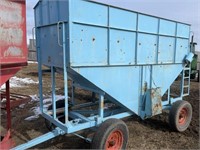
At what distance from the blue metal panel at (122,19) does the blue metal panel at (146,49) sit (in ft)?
1.15

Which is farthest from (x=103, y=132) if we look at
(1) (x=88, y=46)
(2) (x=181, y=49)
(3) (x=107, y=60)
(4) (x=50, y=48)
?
(2) (x=181, y=49)

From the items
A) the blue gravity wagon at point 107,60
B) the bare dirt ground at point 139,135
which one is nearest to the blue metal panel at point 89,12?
the blue gravity wagon at point 107,60

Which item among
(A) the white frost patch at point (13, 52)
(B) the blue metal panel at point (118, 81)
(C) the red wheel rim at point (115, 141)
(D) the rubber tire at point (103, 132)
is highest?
(A) the white frost patch at point (13, 52)

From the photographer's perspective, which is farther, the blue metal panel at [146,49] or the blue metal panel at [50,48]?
the blue metal panel at [146,49]

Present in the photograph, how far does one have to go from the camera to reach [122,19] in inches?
162

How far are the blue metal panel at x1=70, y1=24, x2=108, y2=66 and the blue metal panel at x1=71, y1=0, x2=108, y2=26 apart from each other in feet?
0.37

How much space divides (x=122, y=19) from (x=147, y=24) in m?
0.80

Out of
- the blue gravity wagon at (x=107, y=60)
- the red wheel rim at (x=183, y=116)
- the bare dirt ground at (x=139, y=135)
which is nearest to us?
the blue gravity wagon at (x=107, y=60)

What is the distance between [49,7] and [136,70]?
212 cm

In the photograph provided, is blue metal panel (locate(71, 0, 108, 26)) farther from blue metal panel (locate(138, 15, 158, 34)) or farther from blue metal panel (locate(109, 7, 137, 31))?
blue metal panel (locate(138, 15, 158, 34))

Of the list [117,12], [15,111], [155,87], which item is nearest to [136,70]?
[155,87]

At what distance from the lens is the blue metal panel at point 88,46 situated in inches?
139

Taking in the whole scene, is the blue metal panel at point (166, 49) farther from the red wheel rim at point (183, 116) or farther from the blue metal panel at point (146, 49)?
the red wheel rim at point (183, 116)

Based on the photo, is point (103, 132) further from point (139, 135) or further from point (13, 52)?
point (13, 52)
